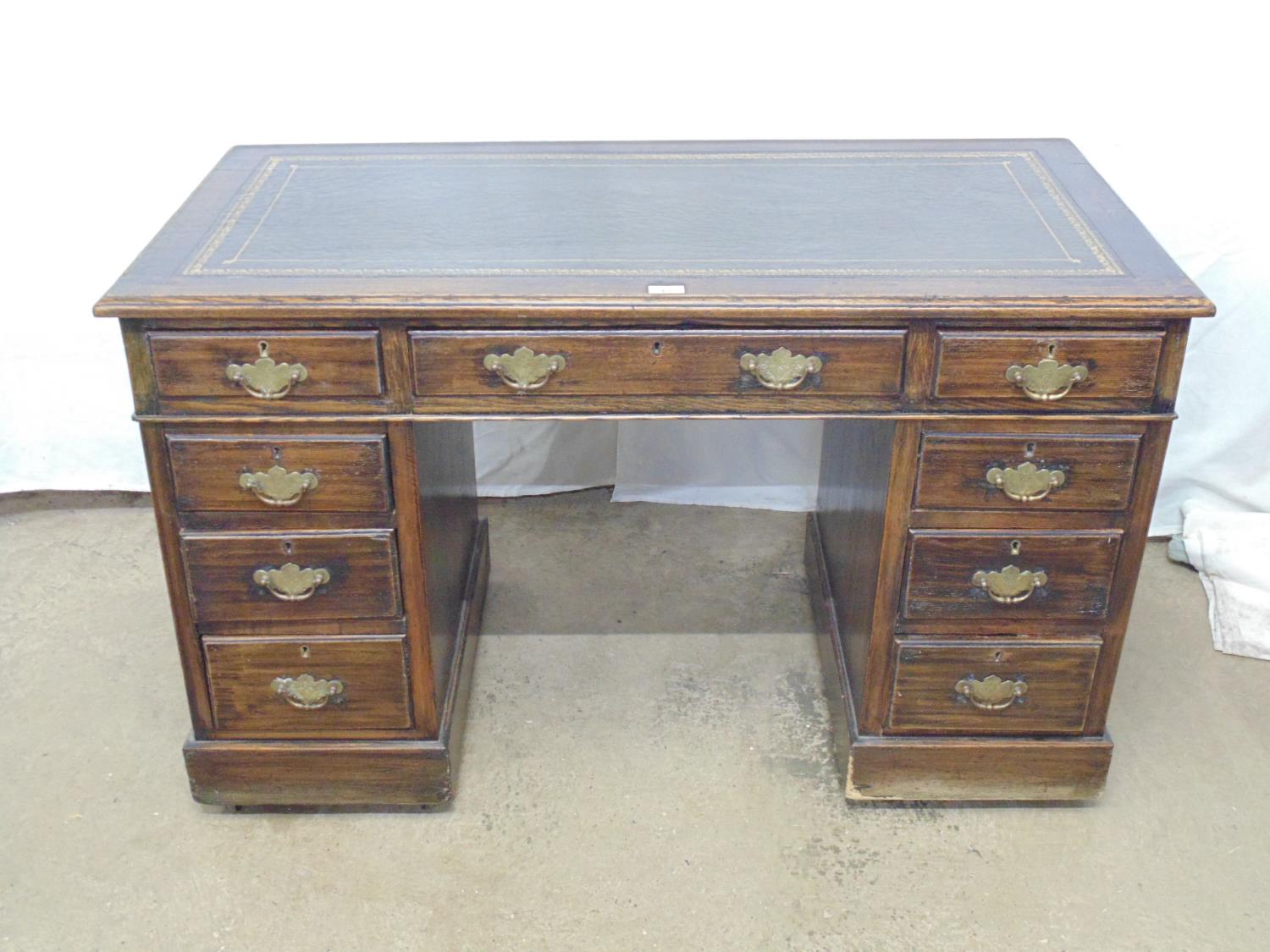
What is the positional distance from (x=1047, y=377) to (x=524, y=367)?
712 millimetres

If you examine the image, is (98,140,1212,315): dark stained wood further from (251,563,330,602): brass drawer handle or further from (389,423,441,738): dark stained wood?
(251,563,330,602): brass drawer handle

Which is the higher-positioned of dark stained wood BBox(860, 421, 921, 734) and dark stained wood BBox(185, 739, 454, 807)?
dark stained wood BBox(860, 421, 921, 734)

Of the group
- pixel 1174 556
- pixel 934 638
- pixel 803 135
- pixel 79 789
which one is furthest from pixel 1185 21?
→ pixel 79 789

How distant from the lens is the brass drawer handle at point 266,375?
1.96 m

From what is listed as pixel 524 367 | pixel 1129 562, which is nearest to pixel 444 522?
pixel 524 367

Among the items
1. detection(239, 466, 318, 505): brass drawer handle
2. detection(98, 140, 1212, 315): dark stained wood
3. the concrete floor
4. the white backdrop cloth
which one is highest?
detection(98, 140, 1212, 315): dark stained wood

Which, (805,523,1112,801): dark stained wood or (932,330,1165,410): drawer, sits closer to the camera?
(932,330,1165,410): drawer

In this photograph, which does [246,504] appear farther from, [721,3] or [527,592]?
[721,3]

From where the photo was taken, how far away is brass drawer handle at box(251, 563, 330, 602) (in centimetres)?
213

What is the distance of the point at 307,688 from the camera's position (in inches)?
87.6

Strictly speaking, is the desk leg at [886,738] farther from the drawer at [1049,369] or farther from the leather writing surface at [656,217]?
the leather writing surface at [656,217]

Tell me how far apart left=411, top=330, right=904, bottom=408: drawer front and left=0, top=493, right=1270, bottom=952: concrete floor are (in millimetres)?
754

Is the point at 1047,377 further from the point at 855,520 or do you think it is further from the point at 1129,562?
the point at 855,520

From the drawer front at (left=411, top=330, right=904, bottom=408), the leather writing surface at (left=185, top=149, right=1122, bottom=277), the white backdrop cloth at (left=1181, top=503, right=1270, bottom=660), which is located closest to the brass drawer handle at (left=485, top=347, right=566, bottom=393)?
the drawer front at (left=411, top=330, right=904, bottom=408)
